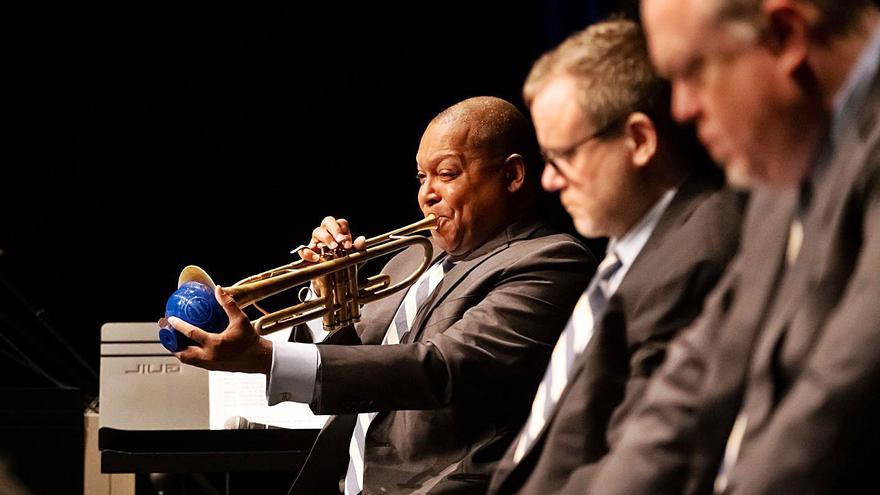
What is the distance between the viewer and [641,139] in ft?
6.66

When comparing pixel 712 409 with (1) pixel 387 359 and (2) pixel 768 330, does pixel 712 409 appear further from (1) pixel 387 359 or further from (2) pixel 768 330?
(1) pixel 387 359

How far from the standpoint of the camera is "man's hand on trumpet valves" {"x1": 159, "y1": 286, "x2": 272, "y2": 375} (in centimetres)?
267

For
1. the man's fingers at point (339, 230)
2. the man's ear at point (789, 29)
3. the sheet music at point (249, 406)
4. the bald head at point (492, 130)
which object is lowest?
the sheet music at point (249, 406)

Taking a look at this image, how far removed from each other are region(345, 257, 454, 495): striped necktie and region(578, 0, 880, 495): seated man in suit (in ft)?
4.94

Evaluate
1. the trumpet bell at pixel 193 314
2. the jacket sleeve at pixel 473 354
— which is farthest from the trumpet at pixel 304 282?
the jacket sleeve at pixel 473 354

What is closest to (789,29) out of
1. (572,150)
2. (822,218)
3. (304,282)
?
(822,218)

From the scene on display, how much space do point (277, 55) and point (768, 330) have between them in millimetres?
4130

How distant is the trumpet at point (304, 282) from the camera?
8.95 ft

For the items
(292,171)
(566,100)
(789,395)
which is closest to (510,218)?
(566,100)

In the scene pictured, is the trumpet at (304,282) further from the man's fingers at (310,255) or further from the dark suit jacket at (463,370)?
the dark suit jacket at (463,370)

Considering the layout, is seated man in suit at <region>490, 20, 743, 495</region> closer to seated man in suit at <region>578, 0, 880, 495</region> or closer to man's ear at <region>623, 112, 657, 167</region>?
man's ear at <region>623, 112, 657, 167</region>

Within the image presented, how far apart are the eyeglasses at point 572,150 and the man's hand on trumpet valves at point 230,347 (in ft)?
3.05

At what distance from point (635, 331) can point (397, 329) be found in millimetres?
1452

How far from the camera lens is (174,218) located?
16.9 feet
